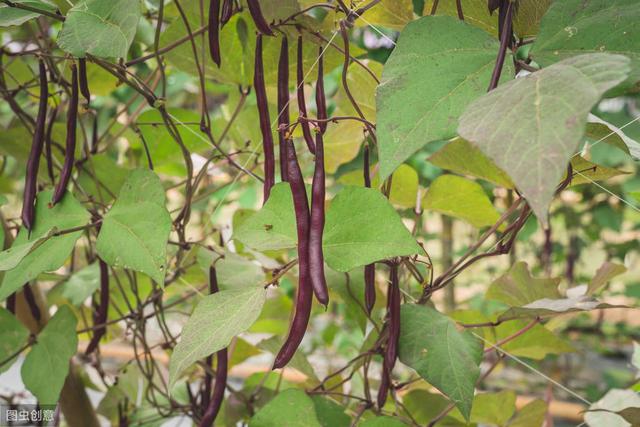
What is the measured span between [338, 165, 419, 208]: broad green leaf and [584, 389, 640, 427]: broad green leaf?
196 mm

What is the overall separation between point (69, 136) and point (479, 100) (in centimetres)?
26

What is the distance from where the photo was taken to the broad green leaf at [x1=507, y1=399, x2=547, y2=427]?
1.65ft

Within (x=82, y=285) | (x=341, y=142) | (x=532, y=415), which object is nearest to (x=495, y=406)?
(x=532, y=415)

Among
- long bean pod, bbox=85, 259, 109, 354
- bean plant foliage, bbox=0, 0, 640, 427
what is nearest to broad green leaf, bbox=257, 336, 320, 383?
bean plant foliage, bbox=0, 0, 640, 427

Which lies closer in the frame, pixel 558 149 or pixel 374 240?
pixel 558 149

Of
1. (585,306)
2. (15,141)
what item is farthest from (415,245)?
(15,141)

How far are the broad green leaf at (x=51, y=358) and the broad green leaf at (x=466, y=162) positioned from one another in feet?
0.93

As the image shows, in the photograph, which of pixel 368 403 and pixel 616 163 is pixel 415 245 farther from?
pixel 616 163

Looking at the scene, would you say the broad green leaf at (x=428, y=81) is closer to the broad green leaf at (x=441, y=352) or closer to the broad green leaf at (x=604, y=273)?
the broad green leaf at (x=441, y=352)

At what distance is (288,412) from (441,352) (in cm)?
10

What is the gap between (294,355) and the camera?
49cm

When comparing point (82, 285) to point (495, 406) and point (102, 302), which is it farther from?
point (495, 406)

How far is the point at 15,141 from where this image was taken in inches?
19.7

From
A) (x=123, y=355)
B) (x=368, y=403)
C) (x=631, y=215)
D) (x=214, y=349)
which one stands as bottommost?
(x=631, y=215)
